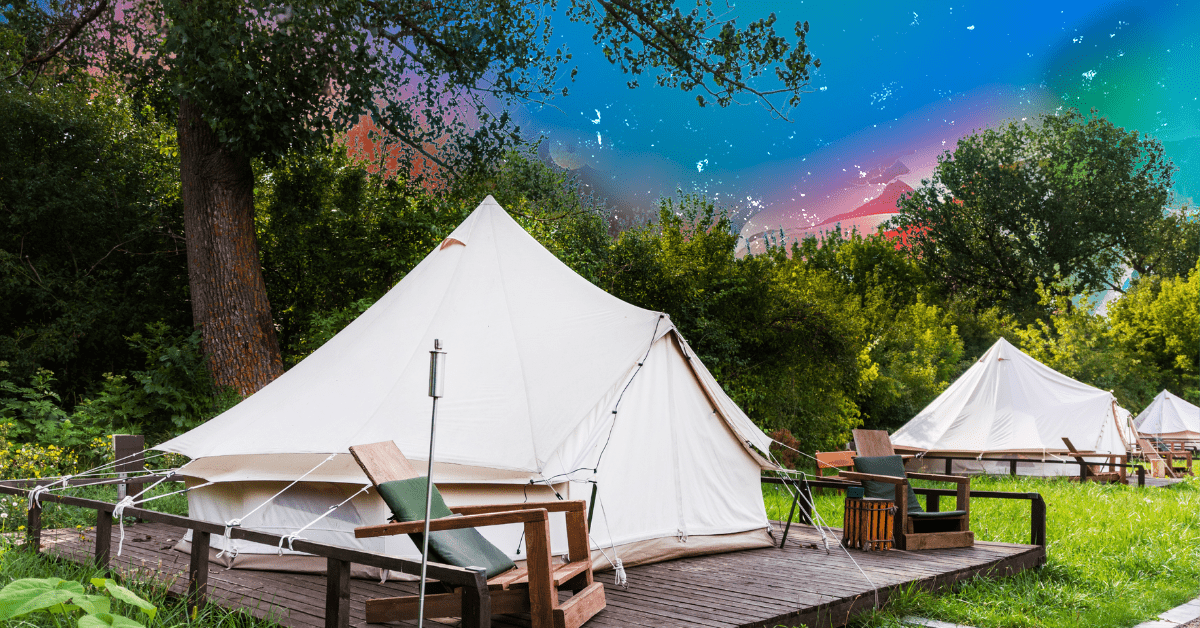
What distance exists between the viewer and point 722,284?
12.6 metres

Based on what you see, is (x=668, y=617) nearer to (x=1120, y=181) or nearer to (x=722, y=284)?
(x=722, y=284)

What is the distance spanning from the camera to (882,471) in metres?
6.40

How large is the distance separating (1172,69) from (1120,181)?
21281 millimetres

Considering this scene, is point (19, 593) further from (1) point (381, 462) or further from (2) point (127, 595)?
(1) point (381, 462)

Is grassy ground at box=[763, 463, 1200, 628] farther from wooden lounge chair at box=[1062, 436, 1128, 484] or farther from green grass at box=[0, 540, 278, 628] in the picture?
green grass at box=[0, 540, 278, 628]

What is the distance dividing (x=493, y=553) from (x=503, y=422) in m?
1.12

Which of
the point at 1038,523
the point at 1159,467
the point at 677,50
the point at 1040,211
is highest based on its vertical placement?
the point at 1040,211

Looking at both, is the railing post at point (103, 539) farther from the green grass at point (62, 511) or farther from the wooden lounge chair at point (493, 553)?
the wooden lounge chair at point (493, 553)

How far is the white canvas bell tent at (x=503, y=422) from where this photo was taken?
454 centimetres

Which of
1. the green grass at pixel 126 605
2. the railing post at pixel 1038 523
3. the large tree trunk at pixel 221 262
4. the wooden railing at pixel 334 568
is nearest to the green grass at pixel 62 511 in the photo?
the green grass at pixel 126 605

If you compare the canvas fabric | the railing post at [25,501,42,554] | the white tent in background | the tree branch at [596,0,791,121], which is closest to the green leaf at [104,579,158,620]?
the railing post at [25,501,42,554]

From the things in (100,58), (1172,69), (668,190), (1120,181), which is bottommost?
(100,58)

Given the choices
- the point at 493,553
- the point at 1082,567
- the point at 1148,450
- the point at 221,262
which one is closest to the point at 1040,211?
the point at 1148,450

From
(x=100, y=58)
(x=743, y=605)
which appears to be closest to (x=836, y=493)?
(x=743, y=605)
